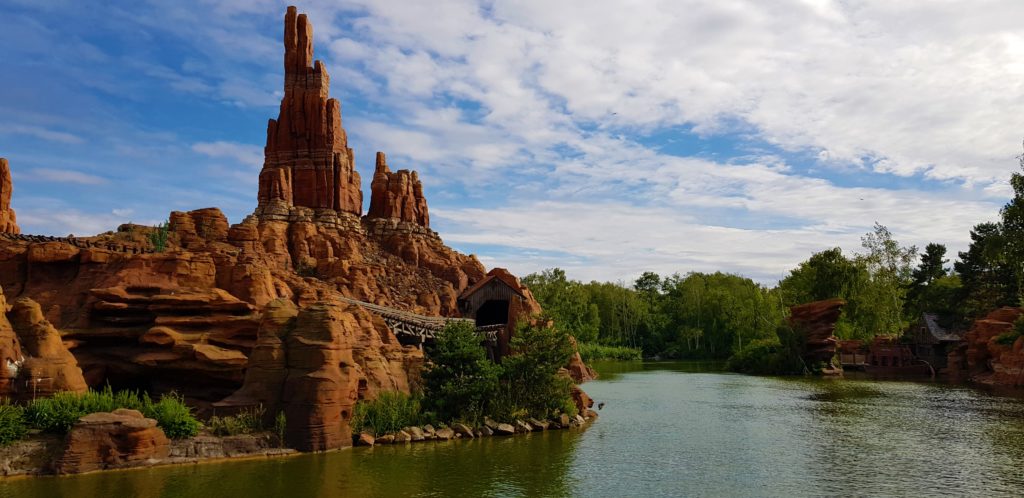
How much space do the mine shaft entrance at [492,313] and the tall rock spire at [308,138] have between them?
2115 centimetres

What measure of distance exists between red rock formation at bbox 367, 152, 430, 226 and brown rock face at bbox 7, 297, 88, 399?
56015mm

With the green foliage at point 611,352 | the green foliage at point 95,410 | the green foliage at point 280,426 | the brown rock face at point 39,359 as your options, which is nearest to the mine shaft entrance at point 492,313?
the green foliage at point 280,426

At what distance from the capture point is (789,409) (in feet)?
141

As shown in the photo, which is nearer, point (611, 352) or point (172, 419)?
point (172, 419)

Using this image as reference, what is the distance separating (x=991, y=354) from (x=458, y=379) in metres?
50.9

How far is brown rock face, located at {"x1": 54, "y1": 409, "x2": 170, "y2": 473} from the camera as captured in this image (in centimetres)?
2256

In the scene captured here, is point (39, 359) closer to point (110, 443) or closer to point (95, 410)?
point (95, 410)

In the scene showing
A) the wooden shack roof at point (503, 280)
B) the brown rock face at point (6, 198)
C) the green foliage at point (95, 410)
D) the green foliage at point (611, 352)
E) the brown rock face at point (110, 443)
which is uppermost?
the brown rock face at point (6, 198)

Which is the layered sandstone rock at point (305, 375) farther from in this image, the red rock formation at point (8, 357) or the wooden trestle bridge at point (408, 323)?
the wooden trestle bridge at point (408, 323)

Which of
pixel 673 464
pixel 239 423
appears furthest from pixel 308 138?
pixel 673 464

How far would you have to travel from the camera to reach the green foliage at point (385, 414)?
29734 millimetres

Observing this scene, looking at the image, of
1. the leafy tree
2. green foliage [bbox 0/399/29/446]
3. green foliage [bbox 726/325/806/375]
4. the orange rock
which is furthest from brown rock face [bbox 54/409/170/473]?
the leafy tree

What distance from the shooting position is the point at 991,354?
197 ft

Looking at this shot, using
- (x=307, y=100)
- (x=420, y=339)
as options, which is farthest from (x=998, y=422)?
(x=307, y=100)
